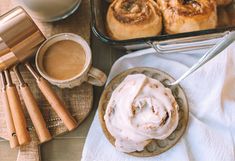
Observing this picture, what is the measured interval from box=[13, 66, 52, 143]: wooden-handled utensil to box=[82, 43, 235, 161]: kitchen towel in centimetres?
8

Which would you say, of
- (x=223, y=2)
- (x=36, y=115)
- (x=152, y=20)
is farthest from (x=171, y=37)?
(x=36, y=115)

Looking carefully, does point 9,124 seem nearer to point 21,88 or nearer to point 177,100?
point 21,88

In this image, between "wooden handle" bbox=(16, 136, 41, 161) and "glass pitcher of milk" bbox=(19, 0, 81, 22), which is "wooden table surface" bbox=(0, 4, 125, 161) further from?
"glass pitcher of milk" bbox=(19, 0, 81, 22)

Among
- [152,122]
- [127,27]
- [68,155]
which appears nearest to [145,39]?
[127,27]

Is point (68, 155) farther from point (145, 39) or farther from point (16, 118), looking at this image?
point (145, 39)

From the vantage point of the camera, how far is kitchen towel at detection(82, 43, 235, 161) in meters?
0.77

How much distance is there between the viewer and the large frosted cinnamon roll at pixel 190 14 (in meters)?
0.78

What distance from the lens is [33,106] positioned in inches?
31.2

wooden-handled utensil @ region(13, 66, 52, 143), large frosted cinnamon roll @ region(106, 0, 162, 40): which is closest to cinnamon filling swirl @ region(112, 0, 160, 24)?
large frosted cinnamon roll @ region(106, 0, 162, 40)

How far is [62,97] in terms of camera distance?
0.83 m

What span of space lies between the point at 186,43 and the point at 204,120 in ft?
0.51

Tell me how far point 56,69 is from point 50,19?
0.44 feet

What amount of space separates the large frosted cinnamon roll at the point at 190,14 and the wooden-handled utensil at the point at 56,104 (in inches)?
10.4

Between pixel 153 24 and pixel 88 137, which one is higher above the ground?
pixel 153 24
